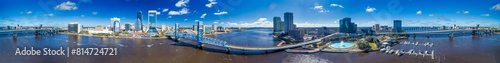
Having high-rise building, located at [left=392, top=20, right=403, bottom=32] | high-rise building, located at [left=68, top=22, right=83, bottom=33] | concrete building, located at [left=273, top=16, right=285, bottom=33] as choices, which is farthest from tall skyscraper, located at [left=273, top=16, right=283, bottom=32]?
high-rise building, located at [left=68, top=22, right=83, bottom=33]

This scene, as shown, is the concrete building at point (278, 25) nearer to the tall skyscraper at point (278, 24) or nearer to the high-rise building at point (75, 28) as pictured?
the tall skyscraper at point (278, 24)

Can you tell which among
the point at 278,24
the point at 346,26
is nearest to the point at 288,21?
the point at 278,24

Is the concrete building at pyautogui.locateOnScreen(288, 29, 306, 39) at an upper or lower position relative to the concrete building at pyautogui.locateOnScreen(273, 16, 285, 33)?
lower

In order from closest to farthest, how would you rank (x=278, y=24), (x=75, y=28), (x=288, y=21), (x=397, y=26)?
(x=288, y=21)
(x=278, y=24)
(x=397, y=26)
(x=75, y=28)

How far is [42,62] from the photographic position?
4.61 metres

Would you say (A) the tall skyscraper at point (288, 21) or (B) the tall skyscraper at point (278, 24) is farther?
(B) the tall skyscraper at point (278, 24)

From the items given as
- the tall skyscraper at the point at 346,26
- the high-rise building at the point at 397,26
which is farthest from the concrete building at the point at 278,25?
the high-rise building at the point at 397,26

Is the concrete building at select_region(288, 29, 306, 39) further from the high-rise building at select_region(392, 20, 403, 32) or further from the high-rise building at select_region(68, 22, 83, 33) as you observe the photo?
the high-rise building at select_region(68, 22, 83, 33)

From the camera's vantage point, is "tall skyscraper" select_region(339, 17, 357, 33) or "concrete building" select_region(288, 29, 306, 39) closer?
"concrete building" select_region(288, 29, 306, 39)

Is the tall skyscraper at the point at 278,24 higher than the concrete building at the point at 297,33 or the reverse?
higher

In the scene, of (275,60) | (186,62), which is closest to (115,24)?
(186,62)

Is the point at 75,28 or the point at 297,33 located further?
the point at 75,28

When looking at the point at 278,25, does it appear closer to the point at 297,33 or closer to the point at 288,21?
the point at 288,21

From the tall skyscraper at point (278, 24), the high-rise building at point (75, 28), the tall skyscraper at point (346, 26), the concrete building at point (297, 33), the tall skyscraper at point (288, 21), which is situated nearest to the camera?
the concrete building at point (297, 33)
